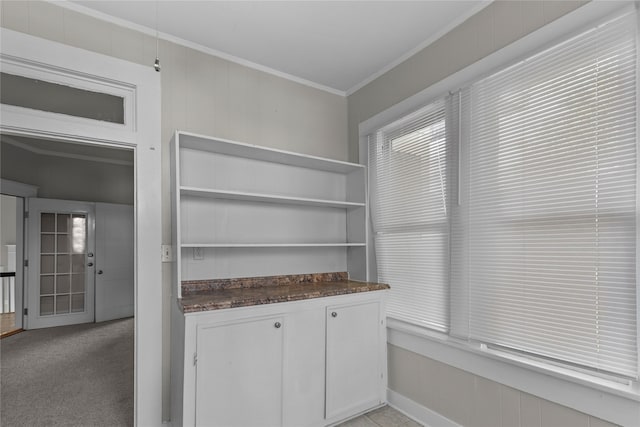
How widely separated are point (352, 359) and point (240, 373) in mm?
811

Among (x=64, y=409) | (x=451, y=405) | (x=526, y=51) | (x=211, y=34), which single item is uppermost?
(x=211, y=34)

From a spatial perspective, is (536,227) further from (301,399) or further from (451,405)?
(301,399)

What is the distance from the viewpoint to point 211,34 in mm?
2211

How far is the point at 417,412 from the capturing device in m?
2.24

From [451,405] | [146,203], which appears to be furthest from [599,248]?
[146,203]

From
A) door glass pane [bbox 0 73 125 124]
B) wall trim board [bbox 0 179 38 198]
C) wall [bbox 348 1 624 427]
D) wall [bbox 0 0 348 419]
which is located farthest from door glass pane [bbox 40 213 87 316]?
wall [bbox 348 1 624 427]

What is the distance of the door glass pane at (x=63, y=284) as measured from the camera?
14.5 ft

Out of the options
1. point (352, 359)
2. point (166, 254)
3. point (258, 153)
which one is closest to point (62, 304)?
point (166, 254)

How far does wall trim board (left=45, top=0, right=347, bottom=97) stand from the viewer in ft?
6.39

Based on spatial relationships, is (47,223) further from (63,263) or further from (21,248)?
(63,263)

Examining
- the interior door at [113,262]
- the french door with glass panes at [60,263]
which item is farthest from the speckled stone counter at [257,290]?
the french door with glass panes at [60,263]

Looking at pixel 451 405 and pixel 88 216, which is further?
pixel 88 216

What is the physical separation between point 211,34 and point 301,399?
8.29ft

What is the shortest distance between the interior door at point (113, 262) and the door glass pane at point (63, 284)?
0.37 m
